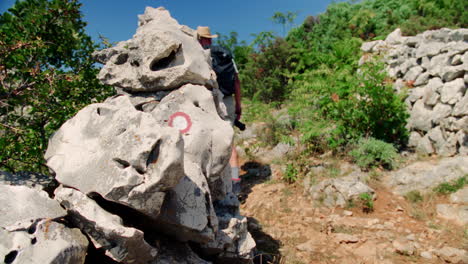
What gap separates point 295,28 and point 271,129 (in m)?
6.76

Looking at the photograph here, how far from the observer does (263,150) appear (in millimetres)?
7562

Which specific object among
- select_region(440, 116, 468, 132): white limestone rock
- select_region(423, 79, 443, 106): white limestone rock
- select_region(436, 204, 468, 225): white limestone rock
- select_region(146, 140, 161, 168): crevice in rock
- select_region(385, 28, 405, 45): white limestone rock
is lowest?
select_region(436, 204, 468, 225): white limestone rock

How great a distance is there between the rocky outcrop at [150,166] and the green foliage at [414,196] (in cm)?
305

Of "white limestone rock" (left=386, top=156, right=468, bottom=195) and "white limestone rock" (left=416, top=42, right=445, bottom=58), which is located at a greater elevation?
"white limestone rock" (left=416, top=42, right=445, bottom=58)

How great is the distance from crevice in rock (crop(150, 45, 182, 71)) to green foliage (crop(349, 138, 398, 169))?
3.97 metres

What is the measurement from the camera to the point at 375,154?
19.5ft

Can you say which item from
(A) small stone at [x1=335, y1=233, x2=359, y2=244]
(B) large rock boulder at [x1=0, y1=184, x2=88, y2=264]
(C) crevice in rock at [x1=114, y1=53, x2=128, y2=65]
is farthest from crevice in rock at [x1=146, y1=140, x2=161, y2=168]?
(A) small stone at [x1=335, y1=233, x2=359, y2=244]

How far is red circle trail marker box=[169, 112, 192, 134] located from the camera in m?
2.87

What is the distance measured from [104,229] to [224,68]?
3548mm

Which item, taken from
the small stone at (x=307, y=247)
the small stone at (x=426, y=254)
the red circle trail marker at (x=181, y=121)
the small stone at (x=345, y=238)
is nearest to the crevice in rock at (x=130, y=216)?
the red circle trail marker at (x=181, y=121)

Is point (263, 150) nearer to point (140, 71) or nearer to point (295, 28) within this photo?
point (140, 71)

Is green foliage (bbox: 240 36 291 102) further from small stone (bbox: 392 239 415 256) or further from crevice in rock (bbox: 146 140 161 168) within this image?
crevice in rock (bbox: 146 140 161 168)

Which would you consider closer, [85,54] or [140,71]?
[140,71]

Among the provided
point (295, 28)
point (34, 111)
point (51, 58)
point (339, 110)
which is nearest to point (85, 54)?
point (51, 58)
